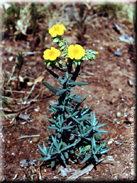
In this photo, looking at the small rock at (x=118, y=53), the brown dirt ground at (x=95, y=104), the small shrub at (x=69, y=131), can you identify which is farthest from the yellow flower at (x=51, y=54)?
the small rock at (x=118, y=53)

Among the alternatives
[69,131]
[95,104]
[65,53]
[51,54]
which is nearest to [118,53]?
[95,104]

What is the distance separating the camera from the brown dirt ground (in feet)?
8.81

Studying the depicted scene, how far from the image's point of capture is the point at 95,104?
10.9 ft

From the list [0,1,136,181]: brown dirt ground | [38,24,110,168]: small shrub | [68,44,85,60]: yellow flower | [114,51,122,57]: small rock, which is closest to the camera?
[68,44,85,60]: yellow flower

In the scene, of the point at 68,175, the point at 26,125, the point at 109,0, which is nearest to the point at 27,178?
the point at 68,175

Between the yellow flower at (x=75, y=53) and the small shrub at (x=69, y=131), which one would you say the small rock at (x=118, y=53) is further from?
the yellow flower at (x=75, y=53)

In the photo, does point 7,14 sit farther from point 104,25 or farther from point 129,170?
point 129,170

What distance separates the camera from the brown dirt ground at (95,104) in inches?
106

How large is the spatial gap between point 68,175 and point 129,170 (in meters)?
0.74

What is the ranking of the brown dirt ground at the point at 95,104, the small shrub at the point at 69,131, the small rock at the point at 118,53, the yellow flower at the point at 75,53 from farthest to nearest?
1. the small rock at the point at 118,53
2. the brown dirt ground at the point at 95,104
3. the small shrub at the point at 69,131
4. the yellow flower at the point at 75,53

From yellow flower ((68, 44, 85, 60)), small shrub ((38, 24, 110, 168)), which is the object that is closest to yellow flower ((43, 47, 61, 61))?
yellow flower ((68, 44, 85, 60))

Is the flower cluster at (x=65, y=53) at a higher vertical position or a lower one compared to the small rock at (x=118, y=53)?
higher

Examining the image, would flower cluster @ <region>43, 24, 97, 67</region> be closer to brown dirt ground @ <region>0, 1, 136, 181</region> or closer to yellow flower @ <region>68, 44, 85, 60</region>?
yellow flower @ <region>68, 44, 85, 60</region>

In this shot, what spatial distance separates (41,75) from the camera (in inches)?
143
